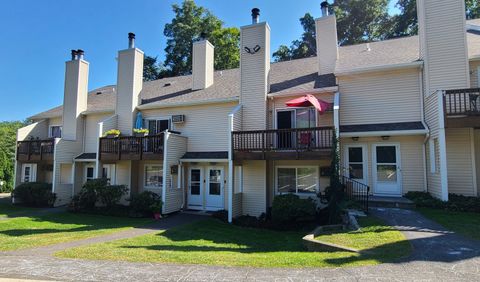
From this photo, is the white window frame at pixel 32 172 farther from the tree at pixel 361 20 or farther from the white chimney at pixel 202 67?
the tree at pixel 361 20

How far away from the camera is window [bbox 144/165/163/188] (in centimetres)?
1598

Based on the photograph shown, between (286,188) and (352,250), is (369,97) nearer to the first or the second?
(286,188)

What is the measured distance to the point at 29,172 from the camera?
19.9 meters

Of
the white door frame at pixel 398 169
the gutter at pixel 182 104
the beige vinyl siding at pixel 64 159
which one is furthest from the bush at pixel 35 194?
the white door frame at pixel 398 169

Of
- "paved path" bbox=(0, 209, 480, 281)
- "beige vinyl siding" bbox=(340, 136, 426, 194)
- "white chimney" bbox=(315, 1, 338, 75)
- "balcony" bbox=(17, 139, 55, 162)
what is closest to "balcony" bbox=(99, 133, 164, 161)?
"balcony" bbox=(17, 139, 55, 162)

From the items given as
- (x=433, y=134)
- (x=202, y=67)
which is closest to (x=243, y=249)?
(x=433, y=134)

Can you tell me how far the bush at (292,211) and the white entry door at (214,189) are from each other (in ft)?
12.6

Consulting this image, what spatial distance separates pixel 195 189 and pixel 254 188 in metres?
3.44

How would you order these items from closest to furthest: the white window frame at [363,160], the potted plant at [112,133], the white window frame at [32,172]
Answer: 1. the white window frame at [363,160]
2. the potted plant at [112,133]
3. the white window frame at [32,172]

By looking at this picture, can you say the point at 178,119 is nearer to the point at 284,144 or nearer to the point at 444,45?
the point at 284,144

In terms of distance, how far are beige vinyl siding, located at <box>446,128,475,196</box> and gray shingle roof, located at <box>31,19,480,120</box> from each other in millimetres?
3209

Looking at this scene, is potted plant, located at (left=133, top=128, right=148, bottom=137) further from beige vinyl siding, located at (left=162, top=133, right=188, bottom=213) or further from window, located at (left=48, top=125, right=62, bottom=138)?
window, located at (left=48, top=125, right=62, bottom=138)

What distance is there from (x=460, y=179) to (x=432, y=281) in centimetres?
844

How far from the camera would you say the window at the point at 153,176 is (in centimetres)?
1598
